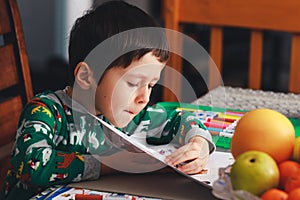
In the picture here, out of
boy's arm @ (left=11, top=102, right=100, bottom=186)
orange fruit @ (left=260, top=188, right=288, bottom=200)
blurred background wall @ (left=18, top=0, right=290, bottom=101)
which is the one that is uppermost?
orange fruit @ (left=260, top=188, right=288, bottom=200)

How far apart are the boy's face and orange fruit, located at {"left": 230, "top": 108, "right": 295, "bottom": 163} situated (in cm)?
29

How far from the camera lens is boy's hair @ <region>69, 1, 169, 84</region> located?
1138mm

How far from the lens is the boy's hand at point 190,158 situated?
1108mm

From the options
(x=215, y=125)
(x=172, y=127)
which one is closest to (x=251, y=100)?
(x=215, y=125)

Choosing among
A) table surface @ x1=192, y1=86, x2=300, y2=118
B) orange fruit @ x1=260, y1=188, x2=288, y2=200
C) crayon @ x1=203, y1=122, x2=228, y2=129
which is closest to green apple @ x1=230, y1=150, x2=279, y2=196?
orange fruit @ x1=260, y1=188, x2=288, y2=200

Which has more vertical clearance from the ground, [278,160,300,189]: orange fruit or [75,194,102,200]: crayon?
[278,160,300,189]: orange fruit

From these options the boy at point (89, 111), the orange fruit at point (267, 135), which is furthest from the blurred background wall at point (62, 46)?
the orange fruit at point (267, 135)

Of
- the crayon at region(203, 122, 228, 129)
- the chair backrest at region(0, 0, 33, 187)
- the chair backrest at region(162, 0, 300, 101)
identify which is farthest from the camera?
the chair backrest at region(162, 0, 300, 101)

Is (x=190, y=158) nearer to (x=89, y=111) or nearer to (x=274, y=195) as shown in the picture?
(x=89, y=111)

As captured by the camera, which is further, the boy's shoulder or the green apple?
the boy's shoulder

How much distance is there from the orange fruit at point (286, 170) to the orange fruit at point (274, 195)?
2 cm

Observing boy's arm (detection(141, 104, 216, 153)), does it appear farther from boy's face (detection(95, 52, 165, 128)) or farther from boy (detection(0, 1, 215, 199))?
boy's face (detection(95, 52, 165, 128))

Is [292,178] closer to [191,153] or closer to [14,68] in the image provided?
[191,153]

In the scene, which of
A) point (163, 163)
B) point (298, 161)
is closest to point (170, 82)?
point (163, 163)
